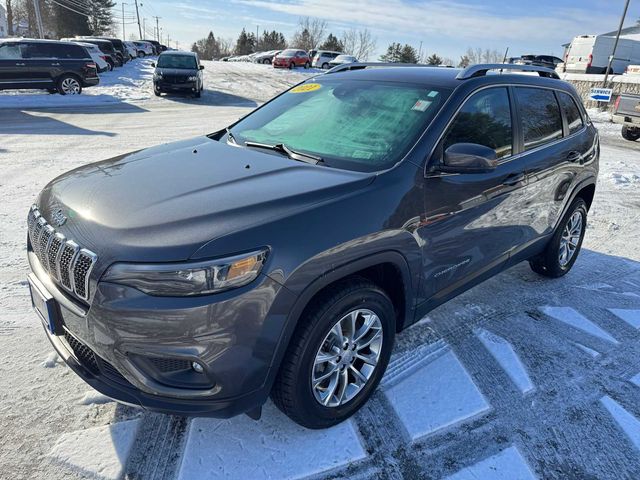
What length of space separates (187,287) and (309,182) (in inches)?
33.8

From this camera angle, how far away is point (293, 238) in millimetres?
2070

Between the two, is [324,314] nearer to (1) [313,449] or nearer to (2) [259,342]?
(2) [259,342]

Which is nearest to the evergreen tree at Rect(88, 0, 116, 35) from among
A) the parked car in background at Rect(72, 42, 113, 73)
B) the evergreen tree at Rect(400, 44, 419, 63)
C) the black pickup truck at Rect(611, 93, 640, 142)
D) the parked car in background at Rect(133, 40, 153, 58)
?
the parked car in background at Rect(133, 40, 153, 58)

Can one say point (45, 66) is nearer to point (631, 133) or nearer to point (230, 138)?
point (230, 138)

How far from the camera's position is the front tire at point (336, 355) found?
7.31 ft

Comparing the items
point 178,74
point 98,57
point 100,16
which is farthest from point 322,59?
point 100,16

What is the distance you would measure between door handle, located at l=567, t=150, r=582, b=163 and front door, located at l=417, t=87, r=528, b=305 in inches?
34.3

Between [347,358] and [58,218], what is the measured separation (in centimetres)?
159

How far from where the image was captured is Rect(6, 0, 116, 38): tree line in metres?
60.4

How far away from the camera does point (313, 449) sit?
7.94ft

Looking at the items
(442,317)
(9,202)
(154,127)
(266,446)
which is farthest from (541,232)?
(154,127)

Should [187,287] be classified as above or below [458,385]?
above

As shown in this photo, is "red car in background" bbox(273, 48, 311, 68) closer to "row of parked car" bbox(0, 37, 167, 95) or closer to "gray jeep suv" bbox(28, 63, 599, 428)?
"row of parked car" bbox(0, 37, 167, 95)

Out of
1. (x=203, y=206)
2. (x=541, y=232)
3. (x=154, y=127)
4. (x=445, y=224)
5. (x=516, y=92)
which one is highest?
(x=516, y=92)
